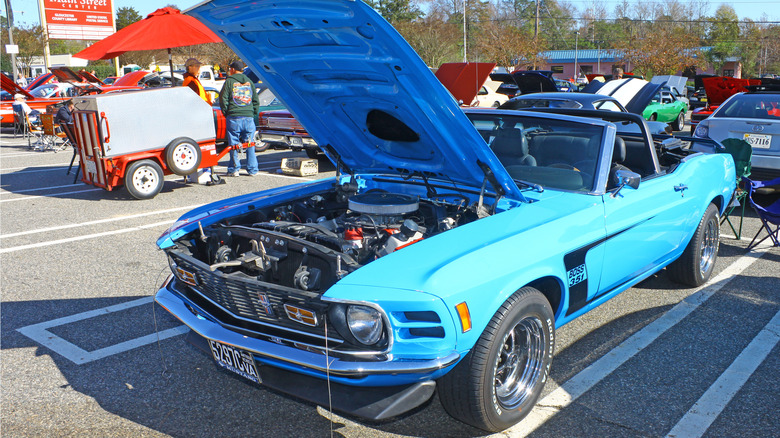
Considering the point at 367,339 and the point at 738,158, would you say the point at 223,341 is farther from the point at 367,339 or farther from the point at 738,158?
the point at 738,158

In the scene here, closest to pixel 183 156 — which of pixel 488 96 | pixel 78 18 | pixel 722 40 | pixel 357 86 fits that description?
pixel 357 86

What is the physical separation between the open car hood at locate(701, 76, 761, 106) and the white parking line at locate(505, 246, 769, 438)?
31.9 ft

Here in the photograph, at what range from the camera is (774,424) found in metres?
3.04

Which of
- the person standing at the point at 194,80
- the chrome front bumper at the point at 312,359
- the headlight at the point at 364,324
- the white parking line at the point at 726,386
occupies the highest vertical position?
the person standing at the point at 194,80

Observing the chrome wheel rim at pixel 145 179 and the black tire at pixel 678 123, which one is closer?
the chrome wheel rim at pixel 145 179

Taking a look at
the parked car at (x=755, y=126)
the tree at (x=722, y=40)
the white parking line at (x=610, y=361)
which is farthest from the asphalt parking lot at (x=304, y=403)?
the tree at (x=722, y=40)

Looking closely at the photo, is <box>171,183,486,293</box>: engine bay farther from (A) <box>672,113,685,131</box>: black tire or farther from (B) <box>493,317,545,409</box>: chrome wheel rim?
(A) <box>672,113,685,131</box>: black tire

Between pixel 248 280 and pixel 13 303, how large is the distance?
3.06m

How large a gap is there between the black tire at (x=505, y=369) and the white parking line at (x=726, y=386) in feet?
2.32

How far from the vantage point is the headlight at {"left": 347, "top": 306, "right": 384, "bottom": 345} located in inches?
101

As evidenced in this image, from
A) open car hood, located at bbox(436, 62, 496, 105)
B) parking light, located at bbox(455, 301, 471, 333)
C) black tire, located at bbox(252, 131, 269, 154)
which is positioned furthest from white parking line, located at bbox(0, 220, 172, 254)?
open car hood, located at bbox(436, 62, 496, 105)

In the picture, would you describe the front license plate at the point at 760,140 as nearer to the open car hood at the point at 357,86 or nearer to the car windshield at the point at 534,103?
the car windshield at the point at 534,103

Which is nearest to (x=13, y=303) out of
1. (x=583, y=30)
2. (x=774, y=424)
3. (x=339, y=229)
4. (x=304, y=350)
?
(x=339, y=229)

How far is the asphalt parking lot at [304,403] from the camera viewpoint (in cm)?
308
